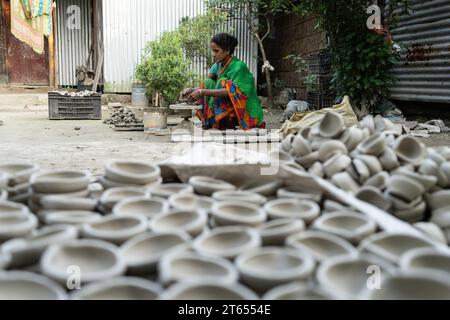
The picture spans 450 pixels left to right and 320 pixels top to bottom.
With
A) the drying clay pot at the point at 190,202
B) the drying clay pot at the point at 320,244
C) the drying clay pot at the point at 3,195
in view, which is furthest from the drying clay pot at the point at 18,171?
the drying clay pot at the point at 320,244

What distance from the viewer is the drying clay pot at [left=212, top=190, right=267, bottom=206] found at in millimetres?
2152

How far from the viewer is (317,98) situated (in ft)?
32.3

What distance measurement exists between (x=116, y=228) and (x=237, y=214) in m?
0.50

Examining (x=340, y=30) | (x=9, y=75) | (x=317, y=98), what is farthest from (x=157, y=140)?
(x=9, y=75)

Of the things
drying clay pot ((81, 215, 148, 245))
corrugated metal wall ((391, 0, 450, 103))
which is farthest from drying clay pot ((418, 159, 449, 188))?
corrugated metal wall ((391, 0, 450, 103))

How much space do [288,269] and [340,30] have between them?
7082 mm

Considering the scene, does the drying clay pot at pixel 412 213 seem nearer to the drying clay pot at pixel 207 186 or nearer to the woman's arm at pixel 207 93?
the drying clay pot at pixel 207 186

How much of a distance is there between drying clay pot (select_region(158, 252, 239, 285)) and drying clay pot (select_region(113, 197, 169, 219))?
0.44 metres

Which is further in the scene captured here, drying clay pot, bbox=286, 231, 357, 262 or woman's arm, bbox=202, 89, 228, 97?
woman's arm, bbox=202, 89, 228, 97

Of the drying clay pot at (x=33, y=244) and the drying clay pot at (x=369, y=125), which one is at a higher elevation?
the drying clay pot at (x=369, y=125)

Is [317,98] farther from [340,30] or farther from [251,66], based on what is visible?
[251,66]

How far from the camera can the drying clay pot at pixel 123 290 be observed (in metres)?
1.41

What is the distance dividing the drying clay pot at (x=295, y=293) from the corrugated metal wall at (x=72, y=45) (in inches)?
476

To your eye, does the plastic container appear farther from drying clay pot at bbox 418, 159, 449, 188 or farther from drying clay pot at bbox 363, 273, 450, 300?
drying clay pot at bbox 363, 273, 450, 300
